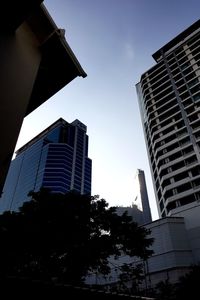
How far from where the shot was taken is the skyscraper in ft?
343

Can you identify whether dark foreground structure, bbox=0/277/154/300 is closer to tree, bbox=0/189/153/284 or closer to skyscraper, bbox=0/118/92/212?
tree, bbox=0/189/153/284

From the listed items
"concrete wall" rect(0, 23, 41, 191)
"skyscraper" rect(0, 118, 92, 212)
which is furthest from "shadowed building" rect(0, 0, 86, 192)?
"skyscraper" rect(0, 118, 92, 212)

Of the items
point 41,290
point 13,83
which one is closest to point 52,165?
point 13,83

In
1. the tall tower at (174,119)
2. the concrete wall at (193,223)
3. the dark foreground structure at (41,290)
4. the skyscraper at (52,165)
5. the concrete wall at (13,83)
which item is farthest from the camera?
the skyscraper at (52,165)

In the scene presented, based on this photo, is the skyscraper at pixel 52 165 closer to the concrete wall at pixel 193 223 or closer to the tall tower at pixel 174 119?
the tall tower at pixel 174 119

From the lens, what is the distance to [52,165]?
10625 centimetres

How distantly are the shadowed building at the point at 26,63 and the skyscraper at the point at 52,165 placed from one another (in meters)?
96.3

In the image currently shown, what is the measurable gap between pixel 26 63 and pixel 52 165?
336 feet

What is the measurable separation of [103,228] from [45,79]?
621 inches

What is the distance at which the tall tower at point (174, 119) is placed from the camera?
1943 inches

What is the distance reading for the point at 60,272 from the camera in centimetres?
1784

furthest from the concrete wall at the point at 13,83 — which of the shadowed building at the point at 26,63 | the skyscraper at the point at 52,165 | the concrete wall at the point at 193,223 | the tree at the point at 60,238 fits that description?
the skyscraper at the point at 52,165

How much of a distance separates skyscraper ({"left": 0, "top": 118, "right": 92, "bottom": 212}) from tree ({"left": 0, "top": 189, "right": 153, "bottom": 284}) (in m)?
82.4

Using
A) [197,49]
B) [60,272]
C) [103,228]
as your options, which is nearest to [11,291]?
[60,272]
